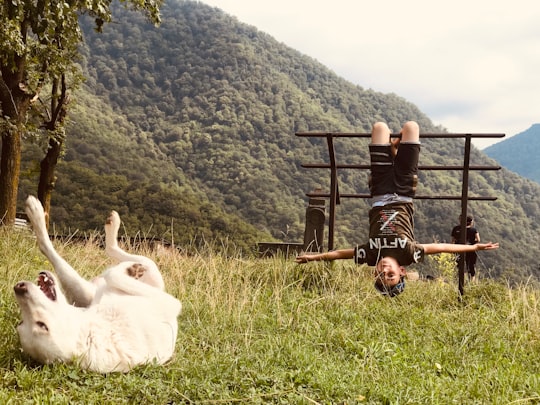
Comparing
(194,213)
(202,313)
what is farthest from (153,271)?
(194,213)

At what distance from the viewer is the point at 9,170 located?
514 inches

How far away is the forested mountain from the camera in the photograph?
42.7 metres

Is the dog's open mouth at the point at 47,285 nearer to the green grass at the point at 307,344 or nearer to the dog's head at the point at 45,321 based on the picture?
the dog's head at the point at 45,321

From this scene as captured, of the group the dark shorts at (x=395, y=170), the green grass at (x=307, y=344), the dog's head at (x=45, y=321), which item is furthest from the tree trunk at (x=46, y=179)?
the dog's head at (x=45, y=321)

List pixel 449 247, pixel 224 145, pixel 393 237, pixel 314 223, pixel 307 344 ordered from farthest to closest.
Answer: pixel 224 145 < pixel 314 223 < pixel 449 247 < pixel 393 237 < pixel 307 344

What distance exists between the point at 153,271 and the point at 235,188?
5882cm

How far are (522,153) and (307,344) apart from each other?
591ft

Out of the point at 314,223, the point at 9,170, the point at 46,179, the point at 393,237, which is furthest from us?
the point at 46,179

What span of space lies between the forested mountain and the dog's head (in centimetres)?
1640

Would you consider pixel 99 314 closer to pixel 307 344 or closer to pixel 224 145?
pixel 307 344

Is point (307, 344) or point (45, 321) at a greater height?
point (45, 321)

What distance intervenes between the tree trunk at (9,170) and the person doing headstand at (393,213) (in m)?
8.58

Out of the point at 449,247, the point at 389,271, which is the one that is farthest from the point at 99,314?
the point at 449,247

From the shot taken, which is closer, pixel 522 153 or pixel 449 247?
pixel 449 247
